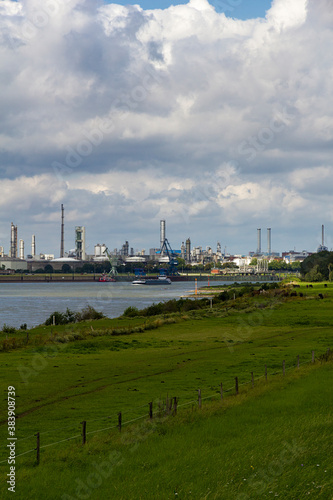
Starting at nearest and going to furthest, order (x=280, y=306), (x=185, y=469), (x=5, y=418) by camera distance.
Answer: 1. (x=185, y=469)
2. (x=5, y=418)
3. (x=280, y=306)

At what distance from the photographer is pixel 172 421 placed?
65.0 ft

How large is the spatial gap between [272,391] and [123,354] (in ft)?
63.6

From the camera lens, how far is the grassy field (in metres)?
13.8

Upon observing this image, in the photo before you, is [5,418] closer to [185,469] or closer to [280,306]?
[185,469]

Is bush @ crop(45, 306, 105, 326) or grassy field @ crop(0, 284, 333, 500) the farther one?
bush @ crop(45, 306, 105, 326)

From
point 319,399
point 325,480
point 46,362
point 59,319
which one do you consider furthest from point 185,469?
point 59,319

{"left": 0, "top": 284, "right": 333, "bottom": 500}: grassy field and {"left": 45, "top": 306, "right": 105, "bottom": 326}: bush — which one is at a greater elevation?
{"left": 0, "top": 284, "right": 333, "bottom": 500}: grassy field

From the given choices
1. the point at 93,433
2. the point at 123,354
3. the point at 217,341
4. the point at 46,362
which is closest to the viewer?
the point at 93,433

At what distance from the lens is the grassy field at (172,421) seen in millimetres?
13844

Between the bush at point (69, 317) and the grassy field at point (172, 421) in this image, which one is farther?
the bush at point (69, 317)

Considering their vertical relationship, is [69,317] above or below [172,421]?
below

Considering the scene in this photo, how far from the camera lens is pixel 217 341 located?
163 feet

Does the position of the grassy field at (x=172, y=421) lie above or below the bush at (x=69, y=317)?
above

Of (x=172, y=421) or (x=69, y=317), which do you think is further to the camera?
(x=69, y=317)
